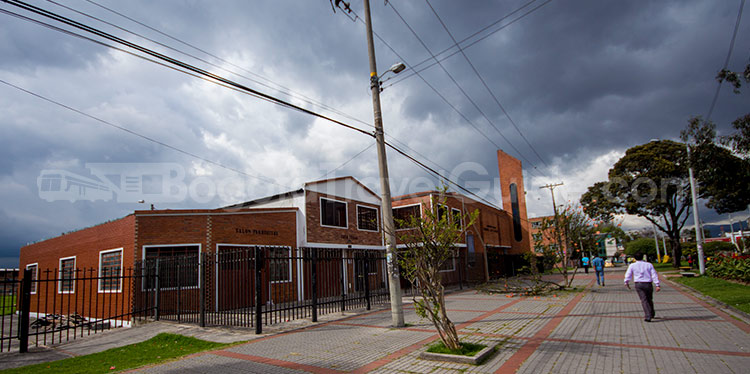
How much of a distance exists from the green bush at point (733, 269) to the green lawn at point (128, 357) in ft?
64.6

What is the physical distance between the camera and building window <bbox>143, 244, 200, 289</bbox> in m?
11.5

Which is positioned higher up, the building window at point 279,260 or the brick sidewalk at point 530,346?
the building window at point 279,260

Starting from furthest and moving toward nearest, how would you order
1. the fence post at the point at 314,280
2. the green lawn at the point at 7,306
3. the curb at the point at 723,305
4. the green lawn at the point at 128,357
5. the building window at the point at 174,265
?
1. the building window at the point at 174,265
2. the fence post at the point at 314,280
3. the green lawn at the point at 7,306
4. the curb at the point at 723,305
5. the green lawn at the point at 128,357

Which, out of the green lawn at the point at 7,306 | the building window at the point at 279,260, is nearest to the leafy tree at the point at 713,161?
the building window at the point at 279,260

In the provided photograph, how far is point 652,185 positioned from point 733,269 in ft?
44.3

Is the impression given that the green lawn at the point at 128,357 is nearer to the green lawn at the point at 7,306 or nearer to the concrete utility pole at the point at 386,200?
the green lawn at the point at 7,306

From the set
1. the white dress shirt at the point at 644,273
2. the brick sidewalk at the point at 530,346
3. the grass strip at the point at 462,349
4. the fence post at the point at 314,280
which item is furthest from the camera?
the fence post at the point at 314,280

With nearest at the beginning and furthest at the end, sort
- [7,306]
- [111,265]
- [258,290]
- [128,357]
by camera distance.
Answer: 1. [128,357]
2. [258,290]
3. [111,265]
4. [7,306]

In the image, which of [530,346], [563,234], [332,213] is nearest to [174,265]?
[332,213]

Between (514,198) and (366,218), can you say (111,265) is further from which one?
(514,198)

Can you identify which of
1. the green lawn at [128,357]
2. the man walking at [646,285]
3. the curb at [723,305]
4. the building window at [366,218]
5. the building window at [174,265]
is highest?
the building window at [366,218]

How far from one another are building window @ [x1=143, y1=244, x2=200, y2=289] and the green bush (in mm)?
20531

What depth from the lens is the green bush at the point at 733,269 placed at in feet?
51.5

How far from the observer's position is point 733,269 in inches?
674
